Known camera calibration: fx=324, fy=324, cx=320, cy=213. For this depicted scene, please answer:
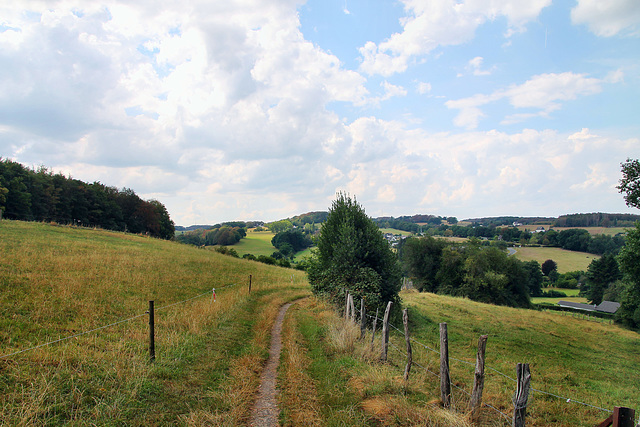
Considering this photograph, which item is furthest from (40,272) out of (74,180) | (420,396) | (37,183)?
(74,180)

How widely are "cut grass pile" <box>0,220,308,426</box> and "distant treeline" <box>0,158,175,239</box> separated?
131ft

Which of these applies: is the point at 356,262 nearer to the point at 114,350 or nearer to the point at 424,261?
the point at 114,350

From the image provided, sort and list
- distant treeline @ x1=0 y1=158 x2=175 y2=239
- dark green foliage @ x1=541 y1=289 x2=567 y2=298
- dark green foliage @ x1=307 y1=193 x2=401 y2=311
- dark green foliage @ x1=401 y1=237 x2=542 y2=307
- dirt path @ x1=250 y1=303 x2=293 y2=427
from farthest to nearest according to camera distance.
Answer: dark green foliage @ x1=541 y1=289 x2=567 y2=298, dark green foliage @ x1=401 y1=237 x2=542 y2=307, distant treeline @ x1=0 y1=158 x2=175 y2=239, dark green foliage @ x1=307 y1=193 x2=401 y2=311, dirt path @ x1=250 y1=303 x2=293 y2=427

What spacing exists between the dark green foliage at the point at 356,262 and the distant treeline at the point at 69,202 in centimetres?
4584

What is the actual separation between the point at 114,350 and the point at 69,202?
65117 mm

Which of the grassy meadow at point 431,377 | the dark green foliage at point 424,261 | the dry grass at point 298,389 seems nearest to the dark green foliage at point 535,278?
the dark green foliage at point 424,261

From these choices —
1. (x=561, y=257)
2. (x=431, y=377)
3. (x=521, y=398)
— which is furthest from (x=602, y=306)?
(x=521, y=398)

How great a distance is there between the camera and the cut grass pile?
5391 mm

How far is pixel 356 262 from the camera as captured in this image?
18688mm

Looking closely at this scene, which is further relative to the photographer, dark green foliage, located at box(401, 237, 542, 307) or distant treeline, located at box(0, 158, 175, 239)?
dark green foliage, located at box(401, 237, 542, 307)

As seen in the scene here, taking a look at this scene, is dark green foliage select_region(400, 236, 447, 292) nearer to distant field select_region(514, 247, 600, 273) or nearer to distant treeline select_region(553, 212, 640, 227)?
distant field select_region(514, 247, 600, 273)

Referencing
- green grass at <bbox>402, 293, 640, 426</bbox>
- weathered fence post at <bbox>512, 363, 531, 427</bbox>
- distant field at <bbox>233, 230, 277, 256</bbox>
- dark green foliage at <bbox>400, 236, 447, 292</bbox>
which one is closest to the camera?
weathered fence post at <bbox>512, 363, 531, 427</bbox>

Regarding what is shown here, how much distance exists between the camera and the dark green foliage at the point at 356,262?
17.8m

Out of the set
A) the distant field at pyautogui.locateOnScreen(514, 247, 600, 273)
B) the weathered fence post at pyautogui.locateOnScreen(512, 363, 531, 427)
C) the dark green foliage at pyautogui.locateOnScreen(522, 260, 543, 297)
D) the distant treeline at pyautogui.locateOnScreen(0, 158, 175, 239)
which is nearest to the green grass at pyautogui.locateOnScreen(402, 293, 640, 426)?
the weathered fence post at pyautogui.locateOnScreen(512, 363, 531, 427)
